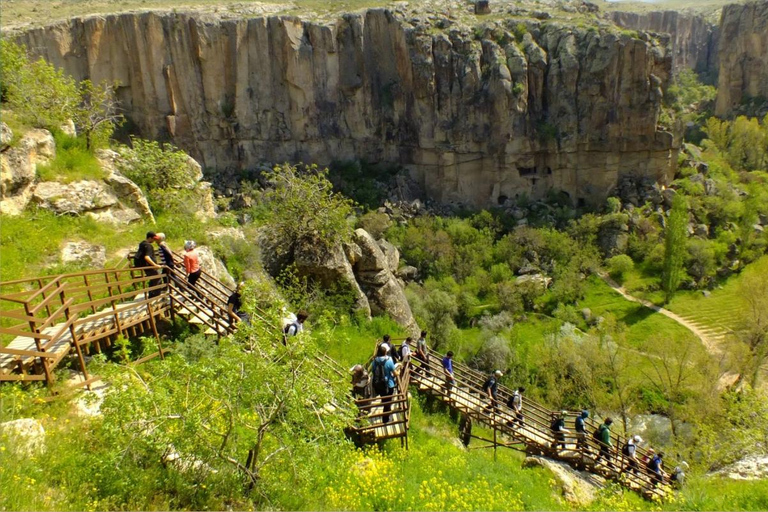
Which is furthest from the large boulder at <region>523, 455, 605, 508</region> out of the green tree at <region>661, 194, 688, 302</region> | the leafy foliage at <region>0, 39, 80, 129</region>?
the green tree at <region>661, 194, 688, 302</region>

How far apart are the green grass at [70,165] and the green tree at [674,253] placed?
105 ft

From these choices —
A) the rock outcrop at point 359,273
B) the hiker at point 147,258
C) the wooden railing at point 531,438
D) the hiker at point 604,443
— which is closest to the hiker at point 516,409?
the wooden railing at point 531,438

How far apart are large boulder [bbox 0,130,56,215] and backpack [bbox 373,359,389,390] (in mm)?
9367

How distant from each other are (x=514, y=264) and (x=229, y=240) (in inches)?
1039

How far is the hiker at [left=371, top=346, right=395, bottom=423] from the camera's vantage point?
8.89m

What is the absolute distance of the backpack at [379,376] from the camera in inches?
352

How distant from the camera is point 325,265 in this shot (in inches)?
545

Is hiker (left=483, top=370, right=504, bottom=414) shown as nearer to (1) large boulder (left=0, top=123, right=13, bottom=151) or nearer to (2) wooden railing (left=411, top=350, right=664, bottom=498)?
(2) wooden railing (left=411, top=350, right=664, bottom=498)

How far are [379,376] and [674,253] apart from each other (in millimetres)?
29244

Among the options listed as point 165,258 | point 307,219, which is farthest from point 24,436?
point 307,219

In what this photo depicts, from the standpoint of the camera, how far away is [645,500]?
1100 cm

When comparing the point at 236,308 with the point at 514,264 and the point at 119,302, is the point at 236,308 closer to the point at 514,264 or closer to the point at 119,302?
the point at 119,302

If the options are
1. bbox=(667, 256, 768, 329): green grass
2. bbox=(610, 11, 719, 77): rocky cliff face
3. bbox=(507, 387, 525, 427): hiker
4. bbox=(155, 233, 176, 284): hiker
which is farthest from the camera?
bbox=(610, 11, 719, 77): rocky cliff face

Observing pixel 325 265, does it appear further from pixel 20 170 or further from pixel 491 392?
pixel 20 170
